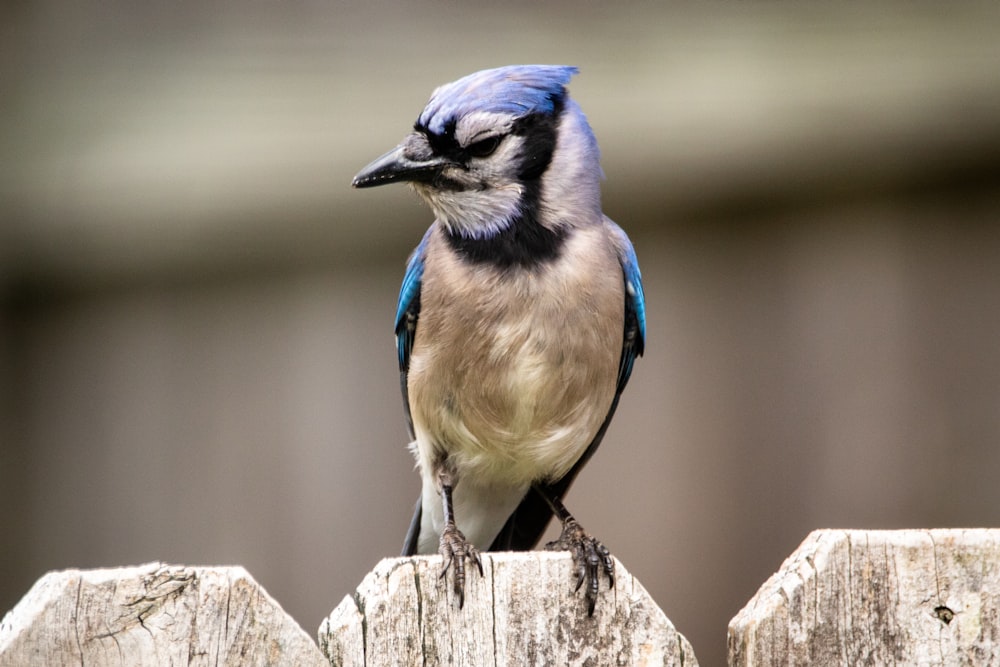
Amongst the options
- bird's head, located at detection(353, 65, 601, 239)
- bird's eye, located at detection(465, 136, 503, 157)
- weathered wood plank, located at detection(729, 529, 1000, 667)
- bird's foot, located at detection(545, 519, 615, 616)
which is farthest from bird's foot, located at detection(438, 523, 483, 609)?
bird's eye, located at detection(465, 136, 503, 157)

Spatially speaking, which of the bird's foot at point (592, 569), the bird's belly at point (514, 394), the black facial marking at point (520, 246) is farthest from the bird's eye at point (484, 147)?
the bird's foot at point (592, 569)

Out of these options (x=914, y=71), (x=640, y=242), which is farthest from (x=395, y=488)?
(x=914, y=71)

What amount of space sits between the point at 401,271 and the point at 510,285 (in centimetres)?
93

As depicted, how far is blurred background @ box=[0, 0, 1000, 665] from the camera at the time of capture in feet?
12.9

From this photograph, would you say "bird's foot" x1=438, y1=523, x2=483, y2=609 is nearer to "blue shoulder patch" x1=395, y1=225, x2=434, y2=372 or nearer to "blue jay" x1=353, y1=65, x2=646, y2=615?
"blue jay" x1=353, y1=65, x2=646, y2=615

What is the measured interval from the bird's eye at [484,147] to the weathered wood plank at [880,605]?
65.6 inches

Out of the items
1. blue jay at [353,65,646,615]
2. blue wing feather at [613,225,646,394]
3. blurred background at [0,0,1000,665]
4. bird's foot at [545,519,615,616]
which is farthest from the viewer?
blurred background at [0,0,1000,665]

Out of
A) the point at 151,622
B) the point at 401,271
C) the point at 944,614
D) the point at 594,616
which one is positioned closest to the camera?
the point at 151,622

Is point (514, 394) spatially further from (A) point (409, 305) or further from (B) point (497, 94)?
(B) point (497, 94)

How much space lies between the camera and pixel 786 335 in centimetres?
402

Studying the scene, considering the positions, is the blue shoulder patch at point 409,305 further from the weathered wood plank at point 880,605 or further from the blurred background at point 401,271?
the weathered wood plank at point 880,605

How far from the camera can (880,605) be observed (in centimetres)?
209

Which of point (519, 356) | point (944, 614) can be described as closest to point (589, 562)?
point (944, 614)

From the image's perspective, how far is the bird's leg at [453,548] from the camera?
2.17 metres
